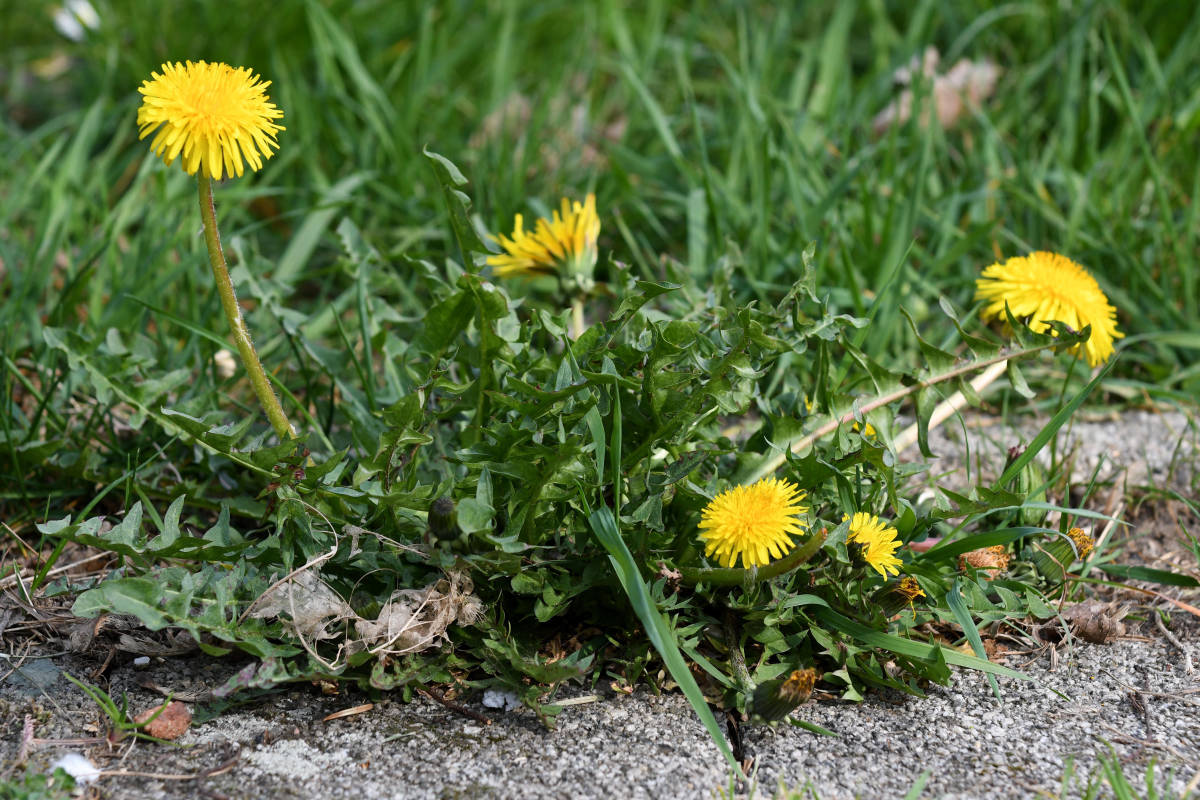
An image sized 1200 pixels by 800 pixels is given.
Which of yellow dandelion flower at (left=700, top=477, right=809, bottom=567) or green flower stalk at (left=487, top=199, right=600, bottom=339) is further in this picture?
green flower stalk at (left=487, top=199, right=600, bottom=339)

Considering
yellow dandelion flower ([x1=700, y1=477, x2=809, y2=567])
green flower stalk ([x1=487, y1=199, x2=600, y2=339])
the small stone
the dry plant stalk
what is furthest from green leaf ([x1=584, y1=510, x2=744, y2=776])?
the small stone

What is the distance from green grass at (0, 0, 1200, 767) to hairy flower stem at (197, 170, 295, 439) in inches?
3.3

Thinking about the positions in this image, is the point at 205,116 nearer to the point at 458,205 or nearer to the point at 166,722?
the point at 458,205

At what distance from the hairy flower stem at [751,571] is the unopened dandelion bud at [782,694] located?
14 cm

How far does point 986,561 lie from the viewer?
5.73 feet

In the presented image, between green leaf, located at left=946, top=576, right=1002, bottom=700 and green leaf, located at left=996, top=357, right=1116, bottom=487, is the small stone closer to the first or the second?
green leaf, located at left=946, top=576, right=1002, bottom=700

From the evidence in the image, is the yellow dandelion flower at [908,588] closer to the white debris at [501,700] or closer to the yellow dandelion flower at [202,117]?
the white debris at [501,700]

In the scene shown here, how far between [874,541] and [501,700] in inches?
23.5

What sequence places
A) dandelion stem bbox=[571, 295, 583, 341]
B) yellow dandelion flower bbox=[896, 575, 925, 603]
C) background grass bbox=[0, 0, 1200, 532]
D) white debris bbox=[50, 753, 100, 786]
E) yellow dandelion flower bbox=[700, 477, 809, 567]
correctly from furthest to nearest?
background grass bbox=[0, 0, 1200, 532], dandelion stem bbox=[571, 295, 583, 341], yellow dandelion flower bbox=[896, 575, 925, 603], yellow dandelion flower bbox=[700, 477, 809, 567], white debris bbox=[50, 753, 100, 786]

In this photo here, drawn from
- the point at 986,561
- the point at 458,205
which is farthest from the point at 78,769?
the point at 986,561

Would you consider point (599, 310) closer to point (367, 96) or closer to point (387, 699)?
point (367, 96)

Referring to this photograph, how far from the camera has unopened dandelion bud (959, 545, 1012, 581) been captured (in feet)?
5.69

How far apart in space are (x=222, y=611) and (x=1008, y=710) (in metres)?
1.13

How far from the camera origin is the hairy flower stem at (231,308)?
1.54 meters
